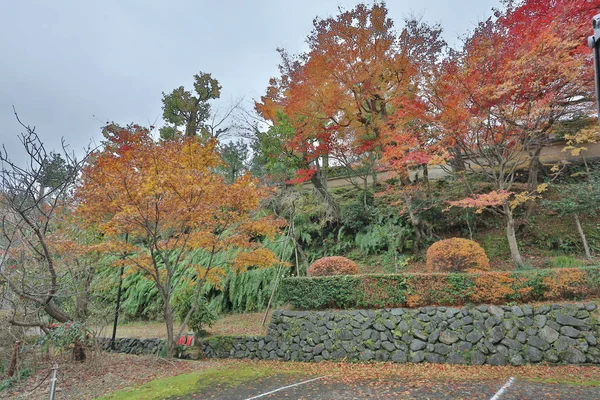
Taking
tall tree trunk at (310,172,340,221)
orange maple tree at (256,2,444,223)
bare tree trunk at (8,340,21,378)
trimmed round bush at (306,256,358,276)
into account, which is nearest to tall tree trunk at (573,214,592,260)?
orange maple tree at (256,2,444,223)

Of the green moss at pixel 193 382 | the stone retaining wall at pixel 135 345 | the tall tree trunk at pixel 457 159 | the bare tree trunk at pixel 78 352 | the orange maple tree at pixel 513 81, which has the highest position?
the orange maple tree at pixel 513 81

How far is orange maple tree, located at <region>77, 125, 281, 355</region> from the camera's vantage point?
6.20 metres

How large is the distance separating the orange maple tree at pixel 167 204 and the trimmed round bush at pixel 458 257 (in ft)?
13.1

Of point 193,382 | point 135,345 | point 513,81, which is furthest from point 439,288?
point 135,345

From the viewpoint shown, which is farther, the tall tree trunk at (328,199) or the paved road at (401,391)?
the tall tree trunk at (328,199)

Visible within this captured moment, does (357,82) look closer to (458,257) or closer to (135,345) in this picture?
(458,257)

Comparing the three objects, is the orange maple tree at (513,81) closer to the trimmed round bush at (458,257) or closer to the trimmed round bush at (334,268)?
the trimmed round bush at (458,257)

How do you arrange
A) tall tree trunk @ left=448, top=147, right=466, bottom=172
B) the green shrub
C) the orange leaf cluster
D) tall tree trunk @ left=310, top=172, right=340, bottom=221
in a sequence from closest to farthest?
the orange leaf cluster, the green shrub, tall tree trunk @ left=448, top=147, right=466, bottom=172, tall tree trunk @ left=310, top=172, right=340, bottom=221

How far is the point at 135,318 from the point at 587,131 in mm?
16266

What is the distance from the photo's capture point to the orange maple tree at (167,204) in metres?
6.20

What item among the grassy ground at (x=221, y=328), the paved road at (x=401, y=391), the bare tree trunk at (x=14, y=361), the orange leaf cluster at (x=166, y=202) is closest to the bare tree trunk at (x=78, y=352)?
the bare tree trunk at (x=14, y=361)

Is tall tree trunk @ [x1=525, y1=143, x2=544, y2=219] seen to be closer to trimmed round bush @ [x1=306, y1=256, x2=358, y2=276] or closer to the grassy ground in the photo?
trimmed round bush @ [x1=306, y1=256, x2=358, y2=276]

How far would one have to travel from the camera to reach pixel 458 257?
6992 mm

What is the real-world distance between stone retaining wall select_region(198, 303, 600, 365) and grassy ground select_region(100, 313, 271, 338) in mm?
623
